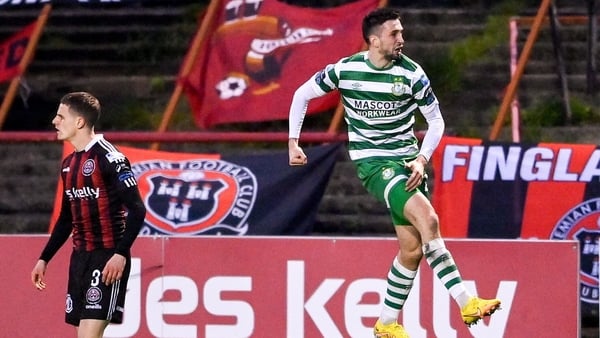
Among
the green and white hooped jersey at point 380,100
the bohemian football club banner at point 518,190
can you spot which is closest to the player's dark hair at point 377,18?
the green and white hooped jersey at point 380,100

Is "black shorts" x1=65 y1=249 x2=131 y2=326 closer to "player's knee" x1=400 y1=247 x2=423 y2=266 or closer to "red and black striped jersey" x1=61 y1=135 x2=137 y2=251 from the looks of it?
"red and black striped jersey" x1=61 y1=135 x2=137 y2=251

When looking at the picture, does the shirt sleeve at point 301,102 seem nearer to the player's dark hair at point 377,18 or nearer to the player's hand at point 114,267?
the player's dark hair at point 377,18

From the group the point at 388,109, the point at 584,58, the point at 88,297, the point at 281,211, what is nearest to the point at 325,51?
the point at 281,211

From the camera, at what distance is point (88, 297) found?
9258mm

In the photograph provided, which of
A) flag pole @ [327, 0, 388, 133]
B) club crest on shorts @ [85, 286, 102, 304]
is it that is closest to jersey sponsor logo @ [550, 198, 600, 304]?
flag pole @ [327, 0, 388, 133]

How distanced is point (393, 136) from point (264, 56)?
4.12 metres

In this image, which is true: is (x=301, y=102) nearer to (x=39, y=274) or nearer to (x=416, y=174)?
(x=416, y=174)

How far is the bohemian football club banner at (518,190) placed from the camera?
11.8 meters

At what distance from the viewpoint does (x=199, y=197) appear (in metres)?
12.5

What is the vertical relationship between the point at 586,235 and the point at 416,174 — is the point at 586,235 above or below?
below

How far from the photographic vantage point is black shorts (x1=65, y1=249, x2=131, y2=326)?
924cm

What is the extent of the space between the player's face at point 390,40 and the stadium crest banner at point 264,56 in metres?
3.83

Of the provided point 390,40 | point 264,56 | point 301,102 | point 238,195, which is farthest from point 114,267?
point 264,56

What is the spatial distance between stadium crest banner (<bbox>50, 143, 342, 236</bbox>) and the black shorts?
3.10 meters
